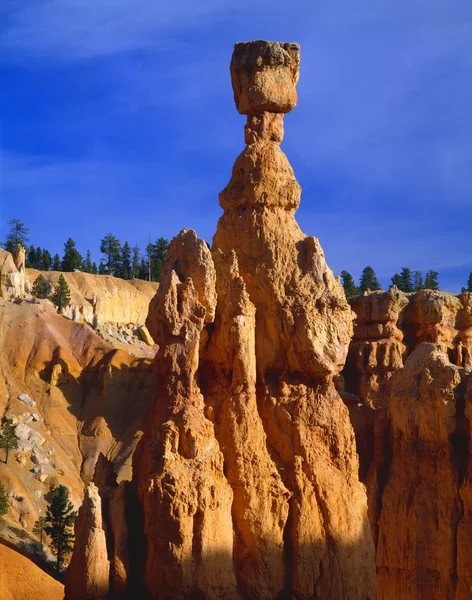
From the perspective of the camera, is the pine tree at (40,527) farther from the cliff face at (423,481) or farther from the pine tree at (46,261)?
the pine tree at (46,261)

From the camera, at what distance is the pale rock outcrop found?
1401 centimetres

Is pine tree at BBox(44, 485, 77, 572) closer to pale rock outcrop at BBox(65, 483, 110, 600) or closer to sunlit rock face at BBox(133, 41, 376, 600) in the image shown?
sunlit rock face at BBox(133, 41, 376, 600)

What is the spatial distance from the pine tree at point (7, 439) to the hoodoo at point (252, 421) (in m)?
38.7

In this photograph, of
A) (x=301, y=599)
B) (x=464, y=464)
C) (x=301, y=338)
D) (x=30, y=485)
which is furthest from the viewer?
(x=30, y=485)

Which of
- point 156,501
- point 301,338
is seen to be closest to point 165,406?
point 156,501

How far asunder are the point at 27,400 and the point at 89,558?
5029cm

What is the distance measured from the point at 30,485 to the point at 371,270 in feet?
179

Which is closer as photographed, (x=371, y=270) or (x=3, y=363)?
(x=3, y=363)

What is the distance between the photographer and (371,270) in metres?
98.2

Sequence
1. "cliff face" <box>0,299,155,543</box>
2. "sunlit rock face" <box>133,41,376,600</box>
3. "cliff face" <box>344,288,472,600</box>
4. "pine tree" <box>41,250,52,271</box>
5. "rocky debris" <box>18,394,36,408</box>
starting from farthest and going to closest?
"pine tree" <box>41,250,52,271</box> → "rocky debris" <box>18,394,36,408</box> → "cliff face" <box>0,299,155,543</box> → "cliff face" <box>344,288,472,600</box> → "sunlit rock face" <box>133,41,376,600</box>

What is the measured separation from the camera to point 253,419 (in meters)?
15.8

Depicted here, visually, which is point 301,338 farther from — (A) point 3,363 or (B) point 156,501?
(A) point 3,363

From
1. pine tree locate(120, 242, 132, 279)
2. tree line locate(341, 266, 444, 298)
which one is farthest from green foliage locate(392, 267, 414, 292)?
pine tree locate(120, 242, 132, 279)

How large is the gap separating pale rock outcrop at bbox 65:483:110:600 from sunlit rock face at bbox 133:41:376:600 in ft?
2.28
